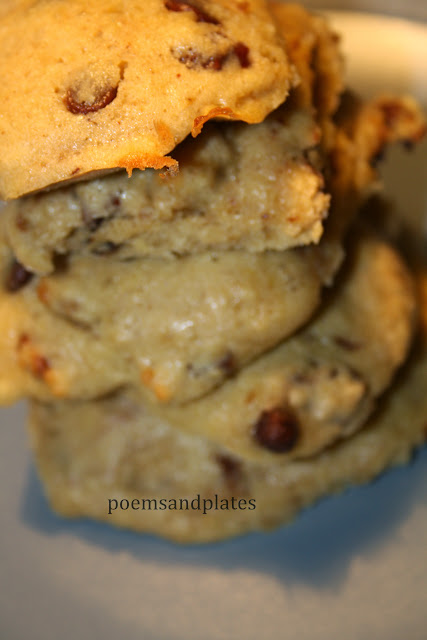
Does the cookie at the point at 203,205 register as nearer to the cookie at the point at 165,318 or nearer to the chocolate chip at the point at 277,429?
the cookie at the point at 165,318

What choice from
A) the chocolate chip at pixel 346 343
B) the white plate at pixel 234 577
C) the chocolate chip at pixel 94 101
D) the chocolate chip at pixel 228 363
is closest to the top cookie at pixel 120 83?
the chocolate chip at pixel 94 101

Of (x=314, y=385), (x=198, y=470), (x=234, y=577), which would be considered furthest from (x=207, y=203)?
(x=234, y=577)

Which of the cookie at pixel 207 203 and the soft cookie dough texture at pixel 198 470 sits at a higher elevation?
the cookie at pixel 207 203

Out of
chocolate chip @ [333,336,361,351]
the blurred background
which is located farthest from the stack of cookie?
the blurred background

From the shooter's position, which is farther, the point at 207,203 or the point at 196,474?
the point at 196,474

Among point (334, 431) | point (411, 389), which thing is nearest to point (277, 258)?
point (334, 431)

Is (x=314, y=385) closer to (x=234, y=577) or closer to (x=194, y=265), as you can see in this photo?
(x=194, y=265)
